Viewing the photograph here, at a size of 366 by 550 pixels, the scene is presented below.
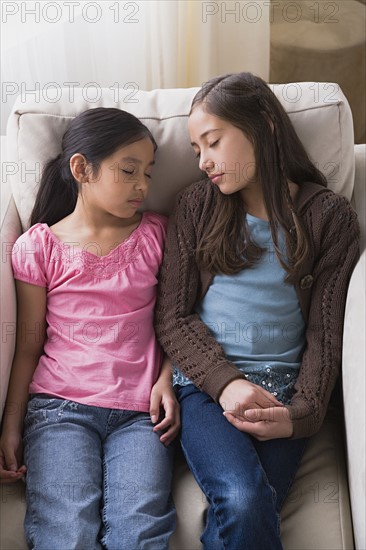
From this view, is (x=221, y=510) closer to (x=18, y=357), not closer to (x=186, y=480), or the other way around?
(x=186, y=480)

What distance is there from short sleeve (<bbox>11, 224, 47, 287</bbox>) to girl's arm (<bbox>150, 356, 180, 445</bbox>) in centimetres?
31

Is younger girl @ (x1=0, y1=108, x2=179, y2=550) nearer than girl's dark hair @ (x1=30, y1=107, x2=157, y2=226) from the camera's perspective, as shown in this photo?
Yes

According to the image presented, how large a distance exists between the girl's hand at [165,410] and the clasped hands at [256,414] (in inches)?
4.0

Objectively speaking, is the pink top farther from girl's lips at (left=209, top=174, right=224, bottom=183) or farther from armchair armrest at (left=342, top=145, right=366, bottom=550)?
armchair armrest at (left=342, top=145, right=366, bottom=550)

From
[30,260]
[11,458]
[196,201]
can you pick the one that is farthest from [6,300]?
[196,201]

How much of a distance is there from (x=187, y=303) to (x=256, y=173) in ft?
0.95

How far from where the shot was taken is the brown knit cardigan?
1613mm

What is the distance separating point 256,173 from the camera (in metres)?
1.68

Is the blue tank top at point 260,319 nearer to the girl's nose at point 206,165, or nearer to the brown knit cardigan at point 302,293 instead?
the brown knit cardigan at point 302,293

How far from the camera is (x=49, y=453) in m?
1.51

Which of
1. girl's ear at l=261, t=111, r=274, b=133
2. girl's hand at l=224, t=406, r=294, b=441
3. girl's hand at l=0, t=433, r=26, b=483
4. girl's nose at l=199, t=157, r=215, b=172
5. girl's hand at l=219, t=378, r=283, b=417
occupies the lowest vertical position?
A: girl's hand at l=0, t=433, r=26, b=483

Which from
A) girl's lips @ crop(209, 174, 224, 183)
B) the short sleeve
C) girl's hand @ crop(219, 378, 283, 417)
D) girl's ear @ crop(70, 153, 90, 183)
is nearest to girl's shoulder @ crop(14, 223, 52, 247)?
the short sleeve

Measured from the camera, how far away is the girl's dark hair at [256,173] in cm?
165

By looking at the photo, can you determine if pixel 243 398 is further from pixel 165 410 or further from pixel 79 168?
pixel 79 168
